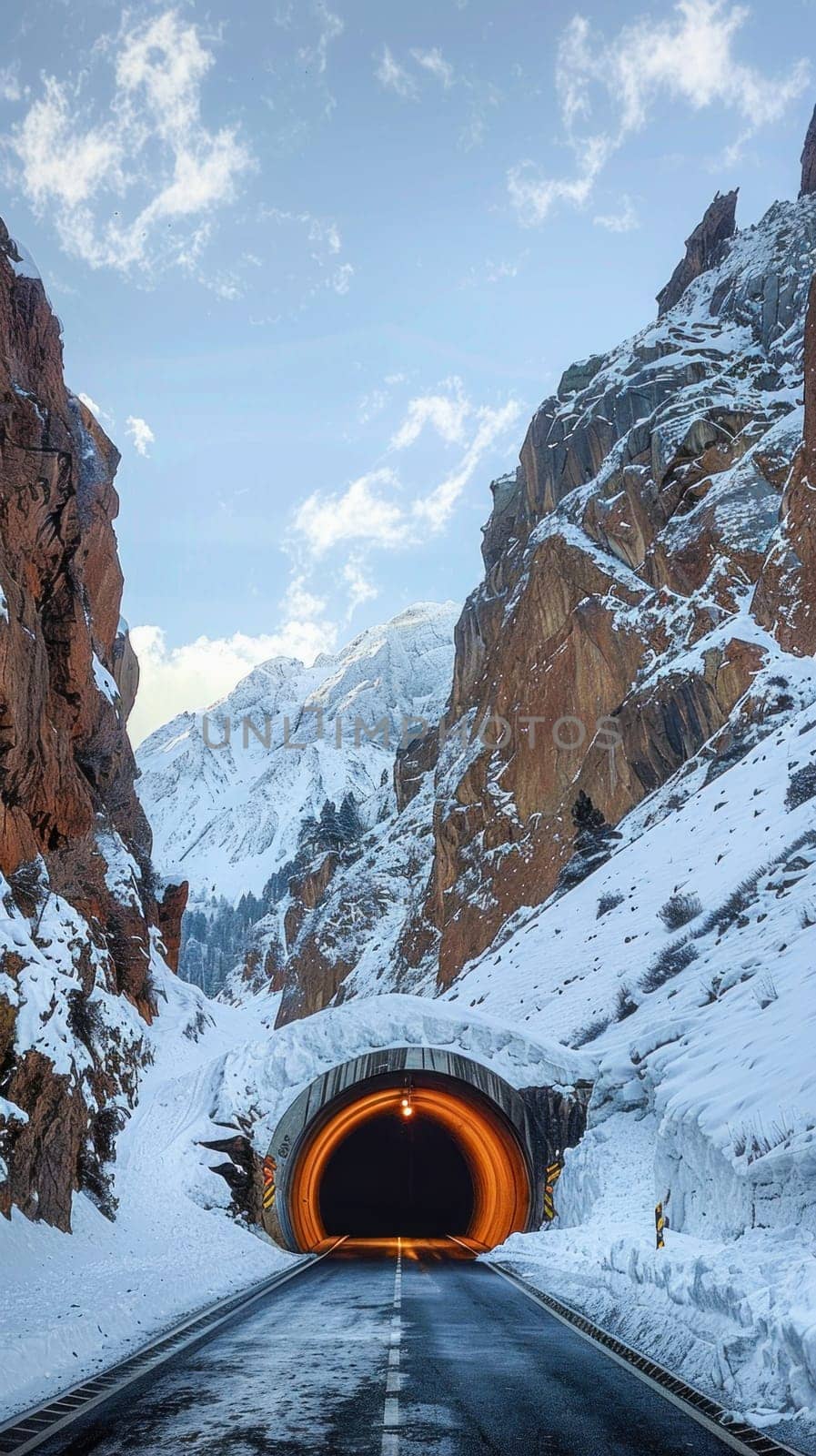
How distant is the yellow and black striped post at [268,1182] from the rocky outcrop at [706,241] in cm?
9020

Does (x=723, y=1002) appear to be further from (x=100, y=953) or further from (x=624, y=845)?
(x=624, y=845)

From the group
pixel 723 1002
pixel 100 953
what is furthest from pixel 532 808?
pixel 723 1002

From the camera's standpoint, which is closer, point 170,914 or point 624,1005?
point 624,1005

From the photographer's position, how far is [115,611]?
5469cm

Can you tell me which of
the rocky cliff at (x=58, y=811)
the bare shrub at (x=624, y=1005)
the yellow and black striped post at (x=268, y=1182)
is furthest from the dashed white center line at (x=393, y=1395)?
the bare shrub at (x=624, y=1005)

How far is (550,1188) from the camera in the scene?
2525 centimetres

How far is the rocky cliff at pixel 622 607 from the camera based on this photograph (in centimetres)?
5538

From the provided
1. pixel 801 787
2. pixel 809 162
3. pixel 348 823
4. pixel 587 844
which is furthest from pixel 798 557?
pixel 348 823

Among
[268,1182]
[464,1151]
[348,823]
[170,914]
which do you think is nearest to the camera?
[268,1182]

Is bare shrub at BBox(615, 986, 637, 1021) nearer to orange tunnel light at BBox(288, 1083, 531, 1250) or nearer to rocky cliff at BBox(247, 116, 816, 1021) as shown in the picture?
orange tunnel light at BBox(288, 1083, 531, 1250)

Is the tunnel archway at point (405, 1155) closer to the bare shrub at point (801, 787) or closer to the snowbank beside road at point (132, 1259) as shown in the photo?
the snowbank beside road at point (132, 1259)

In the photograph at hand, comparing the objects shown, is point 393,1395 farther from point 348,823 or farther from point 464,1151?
point 348,823

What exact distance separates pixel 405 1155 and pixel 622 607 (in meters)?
37.5

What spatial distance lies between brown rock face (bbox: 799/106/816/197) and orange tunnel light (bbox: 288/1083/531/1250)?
279 feet
